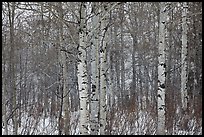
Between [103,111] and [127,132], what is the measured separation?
0.94 meters

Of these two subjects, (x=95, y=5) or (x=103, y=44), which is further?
(x=103, y=44)

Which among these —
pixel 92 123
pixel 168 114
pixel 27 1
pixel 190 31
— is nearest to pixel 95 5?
pixel 27 1

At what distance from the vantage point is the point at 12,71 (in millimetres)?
8820

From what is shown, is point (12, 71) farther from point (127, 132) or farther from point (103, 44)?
point (127, 132)

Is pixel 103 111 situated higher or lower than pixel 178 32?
lower

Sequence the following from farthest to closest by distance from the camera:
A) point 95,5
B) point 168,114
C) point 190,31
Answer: point 190,31
point 168,114
point 95,5

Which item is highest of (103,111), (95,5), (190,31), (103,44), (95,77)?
(190,31)

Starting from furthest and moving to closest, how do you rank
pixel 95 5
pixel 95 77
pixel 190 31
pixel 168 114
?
pixel 190 31, pixel 168 114, pixel 95 77, pixel 95 5

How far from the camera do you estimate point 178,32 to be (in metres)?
19.8

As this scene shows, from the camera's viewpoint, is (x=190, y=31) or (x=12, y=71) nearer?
(x=12, y=71)

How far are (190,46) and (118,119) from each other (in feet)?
29.8

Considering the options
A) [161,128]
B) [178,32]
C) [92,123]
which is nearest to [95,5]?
[92,123]

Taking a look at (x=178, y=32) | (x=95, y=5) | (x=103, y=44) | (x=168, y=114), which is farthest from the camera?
(x=178, y=32)

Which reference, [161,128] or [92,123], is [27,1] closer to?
[92,123]
